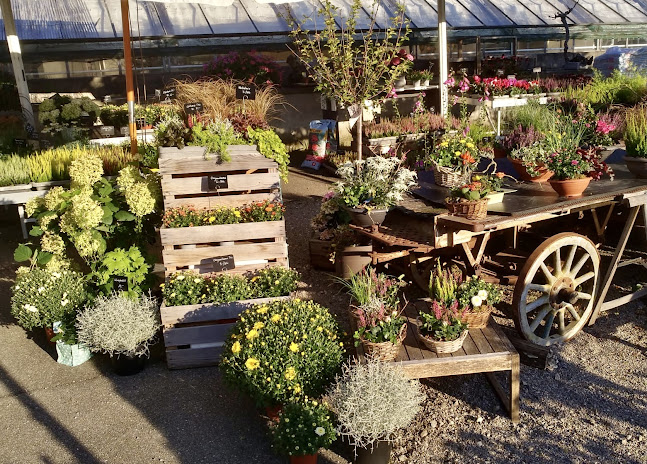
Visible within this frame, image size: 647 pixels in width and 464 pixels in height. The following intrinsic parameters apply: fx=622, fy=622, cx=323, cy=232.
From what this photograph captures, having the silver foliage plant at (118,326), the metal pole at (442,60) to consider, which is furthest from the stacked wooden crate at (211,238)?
the metal pole at (442,60)

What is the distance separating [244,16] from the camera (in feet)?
35.6

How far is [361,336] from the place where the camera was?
3.85 meters

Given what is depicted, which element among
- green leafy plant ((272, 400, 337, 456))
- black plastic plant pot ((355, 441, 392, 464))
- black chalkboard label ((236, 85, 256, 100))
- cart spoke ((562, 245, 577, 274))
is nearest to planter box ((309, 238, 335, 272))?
black chalkboard label ((236, 85, 256, 100))

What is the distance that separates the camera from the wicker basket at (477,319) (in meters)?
4.10

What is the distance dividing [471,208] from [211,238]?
6.49ft

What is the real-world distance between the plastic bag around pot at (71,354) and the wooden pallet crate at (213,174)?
1.27 metres

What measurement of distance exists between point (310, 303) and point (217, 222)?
1194 millimetres

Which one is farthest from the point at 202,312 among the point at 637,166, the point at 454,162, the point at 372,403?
the point at 637,166

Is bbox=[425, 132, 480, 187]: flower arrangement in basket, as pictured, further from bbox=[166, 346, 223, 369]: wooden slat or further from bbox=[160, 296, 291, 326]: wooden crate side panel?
bbox=[166, 346, 223, 369]: wooden slat

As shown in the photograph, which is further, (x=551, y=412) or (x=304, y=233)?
(x=304, y=233)

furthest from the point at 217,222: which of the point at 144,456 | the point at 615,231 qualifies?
the point at 615,231

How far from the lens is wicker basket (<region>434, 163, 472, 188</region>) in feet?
15.1

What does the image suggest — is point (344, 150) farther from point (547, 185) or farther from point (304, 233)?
point (547, 185)

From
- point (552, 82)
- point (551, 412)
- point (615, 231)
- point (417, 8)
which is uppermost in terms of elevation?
point (417, 8)
